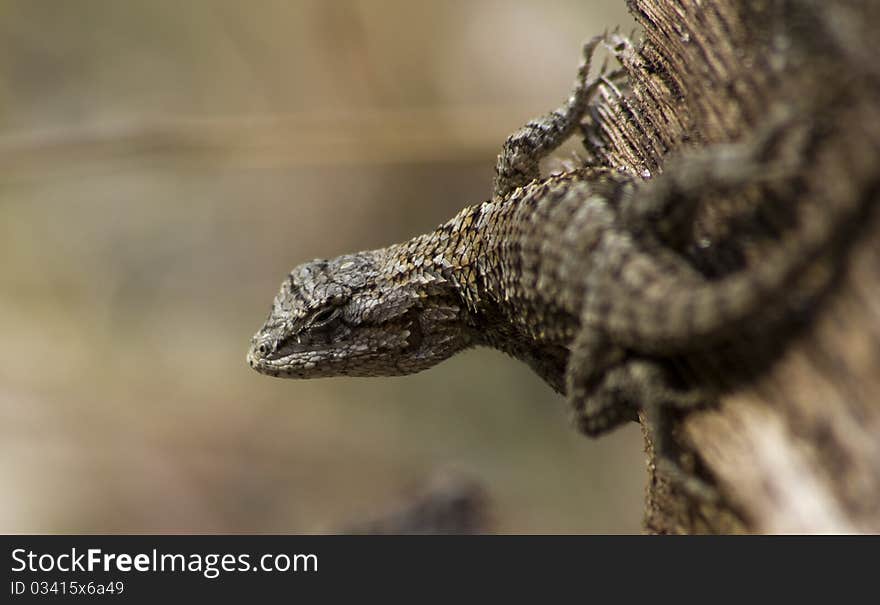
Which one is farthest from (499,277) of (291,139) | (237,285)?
(237,285)

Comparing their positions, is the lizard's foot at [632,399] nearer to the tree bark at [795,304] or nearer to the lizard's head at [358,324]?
the tree bark at [795,304]

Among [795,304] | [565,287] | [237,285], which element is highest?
[237,285]

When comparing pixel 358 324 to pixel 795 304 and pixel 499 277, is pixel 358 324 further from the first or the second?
pixel 795 304

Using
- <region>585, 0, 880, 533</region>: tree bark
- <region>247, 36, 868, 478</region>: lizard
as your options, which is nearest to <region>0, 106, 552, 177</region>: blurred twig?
<region>247, 36, 868, 478</region>: lizard

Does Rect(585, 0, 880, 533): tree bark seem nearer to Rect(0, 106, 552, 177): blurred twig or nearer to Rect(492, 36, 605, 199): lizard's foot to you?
Rect(492, 36, 605, 199): lizard's foot

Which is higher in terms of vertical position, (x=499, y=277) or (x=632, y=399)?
(x=499, y=277)
